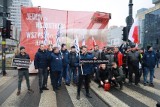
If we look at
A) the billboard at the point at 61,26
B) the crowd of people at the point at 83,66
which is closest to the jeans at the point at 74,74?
the crowd of people at the point at 83,66

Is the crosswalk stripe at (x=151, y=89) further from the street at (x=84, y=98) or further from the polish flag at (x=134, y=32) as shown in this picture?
the polish flag at (x=134, y=32)

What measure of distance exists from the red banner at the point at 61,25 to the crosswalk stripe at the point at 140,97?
20.9 feet

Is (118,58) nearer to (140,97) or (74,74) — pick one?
(74,74)

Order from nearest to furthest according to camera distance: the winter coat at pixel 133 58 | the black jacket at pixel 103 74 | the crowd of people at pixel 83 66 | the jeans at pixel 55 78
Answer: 1. the crowd of people at pixel 83 66
2. the jeans at pixel 55 78
3. the black jacket at pixel 103 74
4. the winter coat at pixel 133 58

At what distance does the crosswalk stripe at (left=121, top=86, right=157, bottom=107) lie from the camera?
9016mm

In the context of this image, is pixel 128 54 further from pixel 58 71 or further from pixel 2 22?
pixel 2 22

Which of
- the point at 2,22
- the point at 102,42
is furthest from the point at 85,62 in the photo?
the point at 2,22

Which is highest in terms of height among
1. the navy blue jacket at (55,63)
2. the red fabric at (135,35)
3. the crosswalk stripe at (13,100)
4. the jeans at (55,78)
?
the red fabric at (135,35)

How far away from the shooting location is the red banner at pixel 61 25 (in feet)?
55.3

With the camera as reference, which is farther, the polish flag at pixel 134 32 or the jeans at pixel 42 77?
the polish flag at pixel 134 32

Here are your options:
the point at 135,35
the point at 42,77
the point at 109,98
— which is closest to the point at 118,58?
the point at 135,35

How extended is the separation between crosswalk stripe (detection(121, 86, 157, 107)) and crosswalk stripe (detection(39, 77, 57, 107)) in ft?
8.63

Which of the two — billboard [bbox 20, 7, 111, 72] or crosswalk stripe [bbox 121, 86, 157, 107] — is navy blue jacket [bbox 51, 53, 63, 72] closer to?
crosswalk stripe [bbox 121, 86, 157, 107]

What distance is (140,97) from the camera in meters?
9.97
